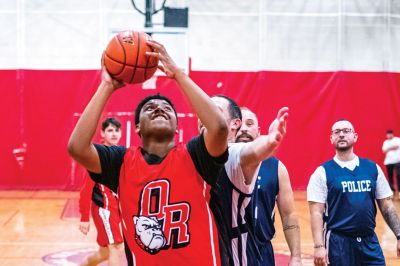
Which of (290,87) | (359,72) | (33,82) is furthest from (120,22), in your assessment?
(359,72)

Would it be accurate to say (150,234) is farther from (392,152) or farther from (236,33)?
(236,33)

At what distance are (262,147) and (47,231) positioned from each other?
866 cm

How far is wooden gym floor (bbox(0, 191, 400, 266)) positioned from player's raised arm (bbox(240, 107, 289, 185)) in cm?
570

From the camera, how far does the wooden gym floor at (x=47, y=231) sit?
935cm

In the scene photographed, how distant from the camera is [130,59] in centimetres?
342

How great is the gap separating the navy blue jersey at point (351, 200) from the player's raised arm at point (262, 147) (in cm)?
249

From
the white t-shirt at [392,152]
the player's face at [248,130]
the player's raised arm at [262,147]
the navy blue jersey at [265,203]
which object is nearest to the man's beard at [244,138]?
the player's face at [248,130]

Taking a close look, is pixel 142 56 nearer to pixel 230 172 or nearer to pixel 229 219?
pixel 230 172

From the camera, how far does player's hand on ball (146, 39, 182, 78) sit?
3.25 metres

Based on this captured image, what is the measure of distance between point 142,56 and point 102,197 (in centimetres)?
347

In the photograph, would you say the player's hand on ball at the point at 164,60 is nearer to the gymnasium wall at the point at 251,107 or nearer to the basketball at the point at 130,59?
the basketball at the point at 130,59

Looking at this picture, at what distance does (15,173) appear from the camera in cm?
1683

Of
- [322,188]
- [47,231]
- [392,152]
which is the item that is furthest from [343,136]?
[392,152]

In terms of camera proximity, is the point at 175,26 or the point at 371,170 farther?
the point at 175,26
